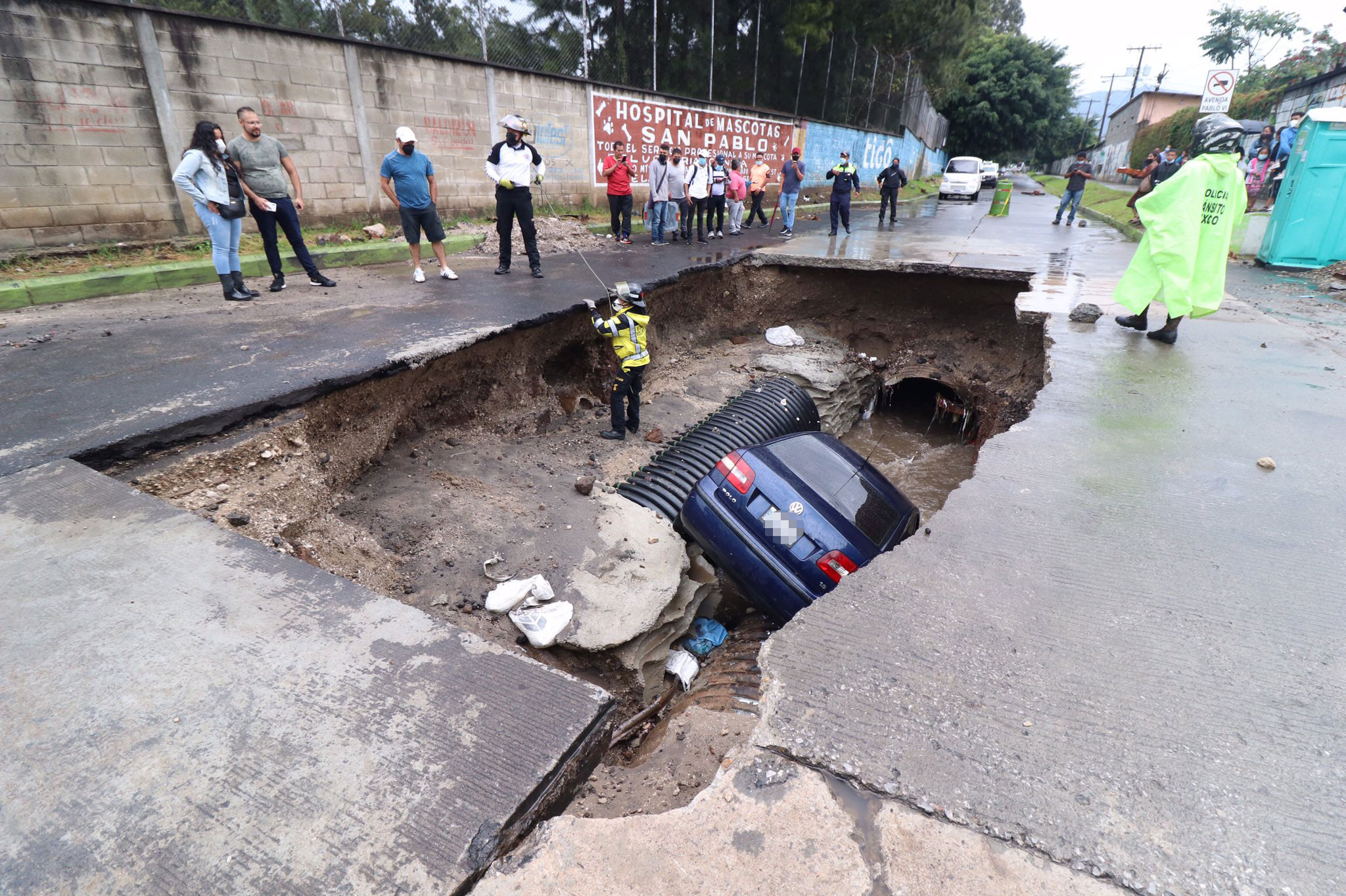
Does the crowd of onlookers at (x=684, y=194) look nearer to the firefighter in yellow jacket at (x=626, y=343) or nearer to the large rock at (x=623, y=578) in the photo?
the firefighter in yellow jacket at (x=626, y=343)

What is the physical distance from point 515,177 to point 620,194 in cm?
365

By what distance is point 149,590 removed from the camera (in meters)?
1.92

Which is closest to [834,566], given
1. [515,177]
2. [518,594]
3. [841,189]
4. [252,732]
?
[518,594]

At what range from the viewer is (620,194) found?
986 cm

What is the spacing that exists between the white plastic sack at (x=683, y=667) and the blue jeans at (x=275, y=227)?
5.31m

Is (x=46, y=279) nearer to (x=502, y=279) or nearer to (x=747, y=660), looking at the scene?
(x=502, y=279)

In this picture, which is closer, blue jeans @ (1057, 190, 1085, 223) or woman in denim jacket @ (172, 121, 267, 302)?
woman in denim jacket @ (172, 121, 267, 302)

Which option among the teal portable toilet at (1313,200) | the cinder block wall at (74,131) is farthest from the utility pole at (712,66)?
the cinder block wall at (74,131)

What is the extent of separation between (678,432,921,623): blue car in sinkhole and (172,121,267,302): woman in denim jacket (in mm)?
4760

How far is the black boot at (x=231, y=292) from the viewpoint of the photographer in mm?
5656

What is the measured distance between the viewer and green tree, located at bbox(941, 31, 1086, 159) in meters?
36.9

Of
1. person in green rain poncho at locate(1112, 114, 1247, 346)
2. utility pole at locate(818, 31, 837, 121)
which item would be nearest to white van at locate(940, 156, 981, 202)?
utility pole at locate(818, 31, 837, 121)

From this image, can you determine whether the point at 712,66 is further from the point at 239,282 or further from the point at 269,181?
the point at 239,282

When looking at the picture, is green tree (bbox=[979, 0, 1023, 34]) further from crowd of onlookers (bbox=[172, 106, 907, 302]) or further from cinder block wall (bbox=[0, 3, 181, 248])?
cinder block wall (bbox=[0, 3, 181, 248])
